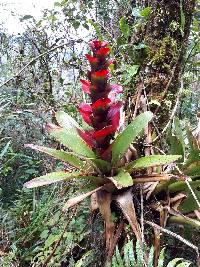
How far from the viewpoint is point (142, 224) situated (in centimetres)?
170

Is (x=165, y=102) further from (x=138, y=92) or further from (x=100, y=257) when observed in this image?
(x=100, y=257)

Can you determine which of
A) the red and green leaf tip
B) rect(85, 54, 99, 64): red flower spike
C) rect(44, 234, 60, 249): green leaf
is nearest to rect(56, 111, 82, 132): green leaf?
the red and green leaf tip

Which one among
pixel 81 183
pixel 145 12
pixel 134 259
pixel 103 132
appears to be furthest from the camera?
pixel 145 12

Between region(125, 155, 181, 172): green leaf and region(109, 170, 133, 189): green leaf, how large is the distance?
2.3 inches

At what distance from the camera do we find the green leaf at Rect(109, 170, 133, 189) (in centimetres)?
164

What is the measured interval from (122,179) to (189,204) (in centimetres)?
39

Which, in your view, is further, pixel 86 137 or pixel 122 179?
pixel 86 137

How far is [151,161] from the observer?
5.67 feet

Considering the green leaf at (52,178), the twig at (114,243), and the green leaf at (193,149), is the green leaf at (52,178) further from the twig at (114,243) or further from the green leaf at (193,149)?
the green leaf at (193,149)

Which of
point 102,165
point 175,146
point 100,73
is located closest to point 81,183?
point 102,165

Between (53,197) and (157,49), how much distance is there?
3.97ft

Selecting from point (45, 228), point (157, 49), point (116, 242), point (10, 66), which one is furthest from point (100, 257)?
point (10, 66)

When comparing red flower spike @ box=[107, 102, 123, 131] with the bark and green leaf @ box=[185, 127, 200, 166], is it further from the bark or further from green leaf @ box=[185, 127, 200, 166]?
the bark

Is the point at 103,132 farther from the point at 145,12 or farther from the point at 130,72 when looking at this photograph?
the point at 145,12
